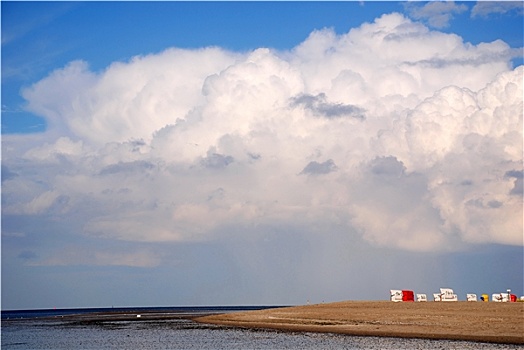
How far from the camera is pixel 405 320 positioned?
74438 millimetres

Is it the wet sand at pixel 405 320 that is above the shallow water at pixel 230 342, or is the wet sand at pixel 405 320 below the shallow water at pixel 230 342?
above

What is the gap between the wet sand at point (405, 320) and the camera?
61219mm

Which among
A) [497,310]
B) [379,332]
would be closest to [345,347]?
[379,332]

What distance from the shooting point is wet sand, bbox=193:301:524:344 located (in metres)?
61.2

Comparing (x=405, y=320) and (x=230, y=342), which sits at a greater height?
(x=405, y=320)

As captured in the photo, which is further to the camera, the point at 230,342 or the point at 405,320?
the point at 405,320

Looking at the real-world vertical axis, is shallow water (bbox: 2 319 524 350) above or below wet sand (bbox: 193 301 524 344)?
below

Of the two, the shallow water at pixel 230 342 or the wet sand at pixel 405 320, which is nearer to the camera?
the shallow water at pixel 230 342

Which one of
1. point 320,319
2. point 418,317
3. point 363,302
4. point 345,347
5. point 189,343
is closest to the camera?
point 345,347

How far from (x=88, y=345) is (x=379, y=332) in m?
27.8

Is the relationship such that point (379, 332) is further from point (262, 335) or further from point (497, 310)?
point (497, 310)

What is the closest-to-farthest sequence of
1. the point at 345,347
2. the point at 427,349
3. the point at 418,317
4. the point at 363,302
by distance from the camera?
the point at 427,349 → the point at 345,347 → the point at 418,317 → the point at 363,302

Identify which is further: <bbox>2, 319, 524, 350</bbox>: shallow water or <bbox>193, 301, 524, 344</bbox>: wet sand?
<bbox>193, 301, 524, 344</bbox>: wet sand

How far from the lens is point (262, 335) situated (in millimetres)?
69562
